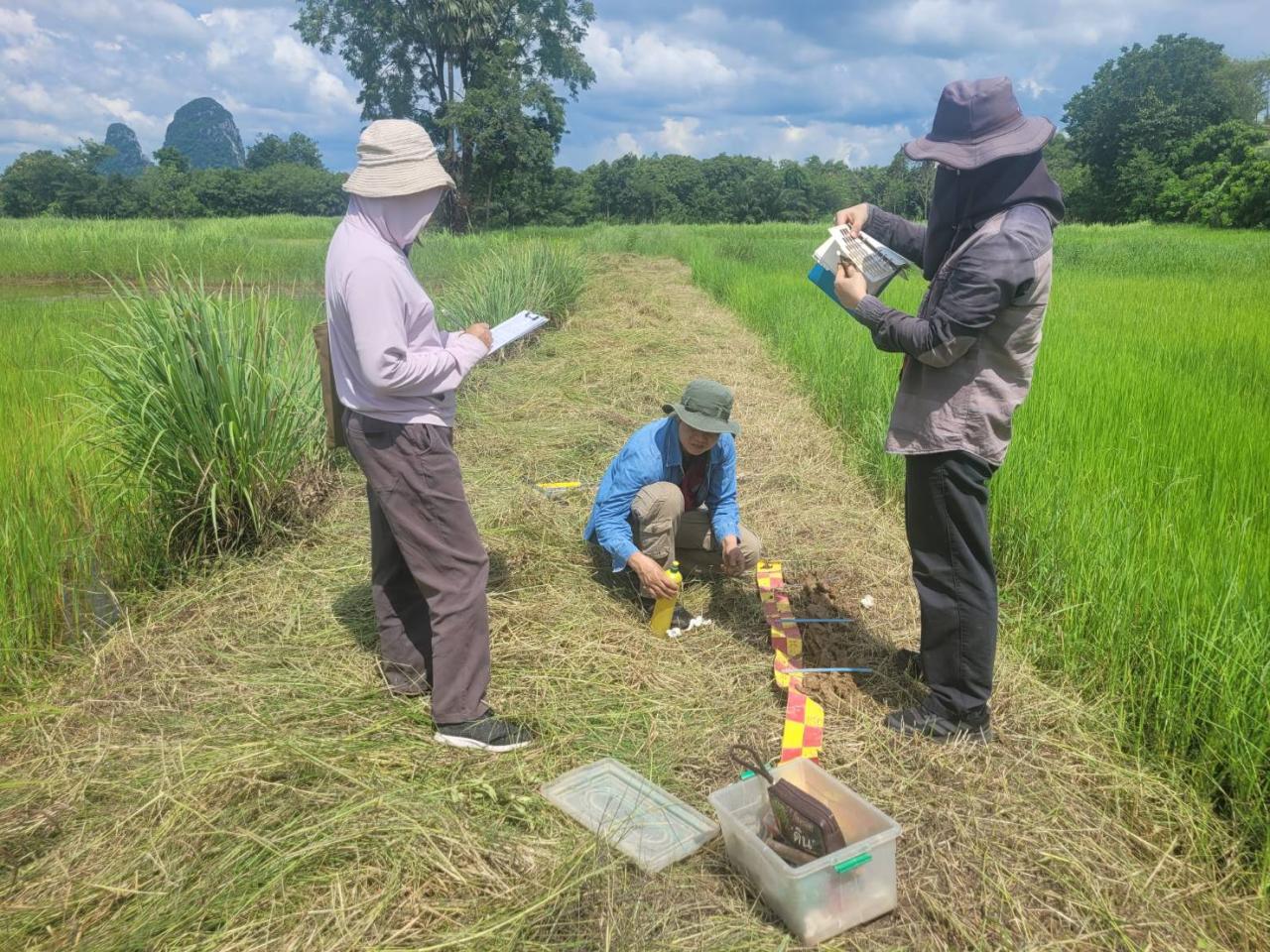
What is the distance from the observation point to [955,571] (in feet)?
7.11

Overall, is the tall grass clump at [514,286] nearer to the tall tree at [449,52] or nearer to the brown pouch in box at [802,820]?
the brown pouch in box at [802,820]

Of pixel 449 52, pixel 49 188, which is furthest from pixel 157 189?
pixel 449 52

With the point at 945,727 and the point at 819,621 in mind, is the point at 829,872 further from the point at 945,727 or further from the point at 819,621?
the point at 819,621

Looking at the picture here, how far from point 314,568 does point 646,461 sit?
1.45 meters

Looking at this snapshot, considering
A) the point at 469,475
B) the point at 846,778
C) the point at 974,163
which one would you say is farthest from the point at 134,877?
the point at 469,475

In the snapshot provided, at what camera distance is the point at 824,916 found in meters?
1.64

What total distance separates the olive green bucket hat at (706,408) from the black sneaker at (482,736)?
3.61 ft

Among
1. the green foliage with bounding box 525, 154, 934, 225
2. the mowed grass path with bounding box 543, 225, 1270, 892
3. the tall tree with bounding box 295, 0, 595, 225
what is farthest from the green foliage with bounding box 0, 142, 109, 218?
the mowed grass path with bounding box 543, 225, 1270, 892

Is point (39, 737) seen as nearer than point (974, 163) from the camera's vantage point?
No

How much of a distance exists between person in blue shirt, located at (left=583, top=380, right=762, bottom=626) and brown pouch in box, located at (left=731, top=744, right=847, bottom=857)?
40.3 inches

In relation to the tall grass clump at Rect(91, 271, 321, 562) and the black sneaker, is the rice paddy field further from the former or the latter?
the black sneaker

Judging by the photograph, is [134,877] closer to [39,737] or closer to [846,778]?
[39,737]

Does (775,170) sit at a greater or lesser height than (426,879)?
greater

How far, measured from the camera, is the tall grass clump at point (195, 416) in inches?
125
